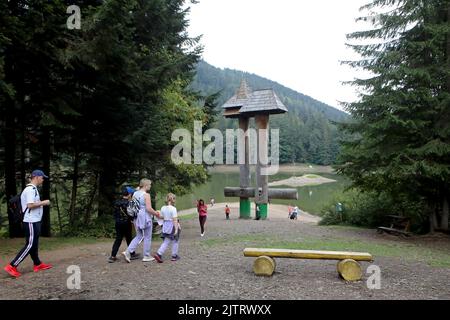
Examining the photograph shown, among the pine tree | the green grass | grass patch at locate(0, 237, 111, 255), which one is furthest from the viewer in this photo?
the pine tree

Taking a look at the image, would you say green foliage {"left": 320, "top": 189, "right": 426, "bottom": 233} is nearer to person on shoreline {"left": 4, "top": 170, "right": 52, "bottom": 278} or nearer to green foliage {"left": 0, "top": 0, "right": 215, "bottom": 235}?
green foliage {"left": 0, "top": 0, "right": 215, "bottom": 235}

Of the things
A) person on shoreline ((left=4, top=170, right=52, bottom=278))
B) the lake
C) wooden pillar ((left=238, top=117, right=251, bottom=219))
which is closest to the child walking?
person on shoreline ((left=4, top=170, right=52, bottom=278))

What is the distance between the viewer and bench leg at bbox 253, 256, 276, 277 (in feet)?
23.7

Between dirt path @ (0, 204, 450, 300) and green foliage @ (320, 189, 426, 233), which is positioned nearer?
dirt path @ (0, 204, 450, 300)

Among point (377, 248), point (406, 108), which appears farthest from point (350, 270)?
point (406, 108)

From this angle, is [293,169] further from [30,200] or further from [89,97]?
[30,200]

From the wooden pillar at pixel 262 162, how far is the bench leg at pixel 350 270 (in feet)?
47.6

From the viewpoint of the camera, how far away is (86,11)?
10.8m

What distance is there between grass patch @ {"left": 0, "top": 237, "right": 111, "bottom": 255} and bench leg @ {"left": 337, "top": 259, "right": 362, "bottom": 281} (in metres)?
7.98

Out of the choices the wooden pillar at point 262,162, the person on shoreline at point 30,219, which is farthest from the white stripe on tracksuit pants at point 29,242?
the wooden pillar at point 262,162

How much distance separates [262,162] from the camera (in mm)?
21656

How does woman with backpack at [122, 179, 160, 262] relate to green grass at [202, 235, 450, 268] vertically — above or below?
above

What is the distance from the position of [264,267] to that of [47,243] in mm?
7540
